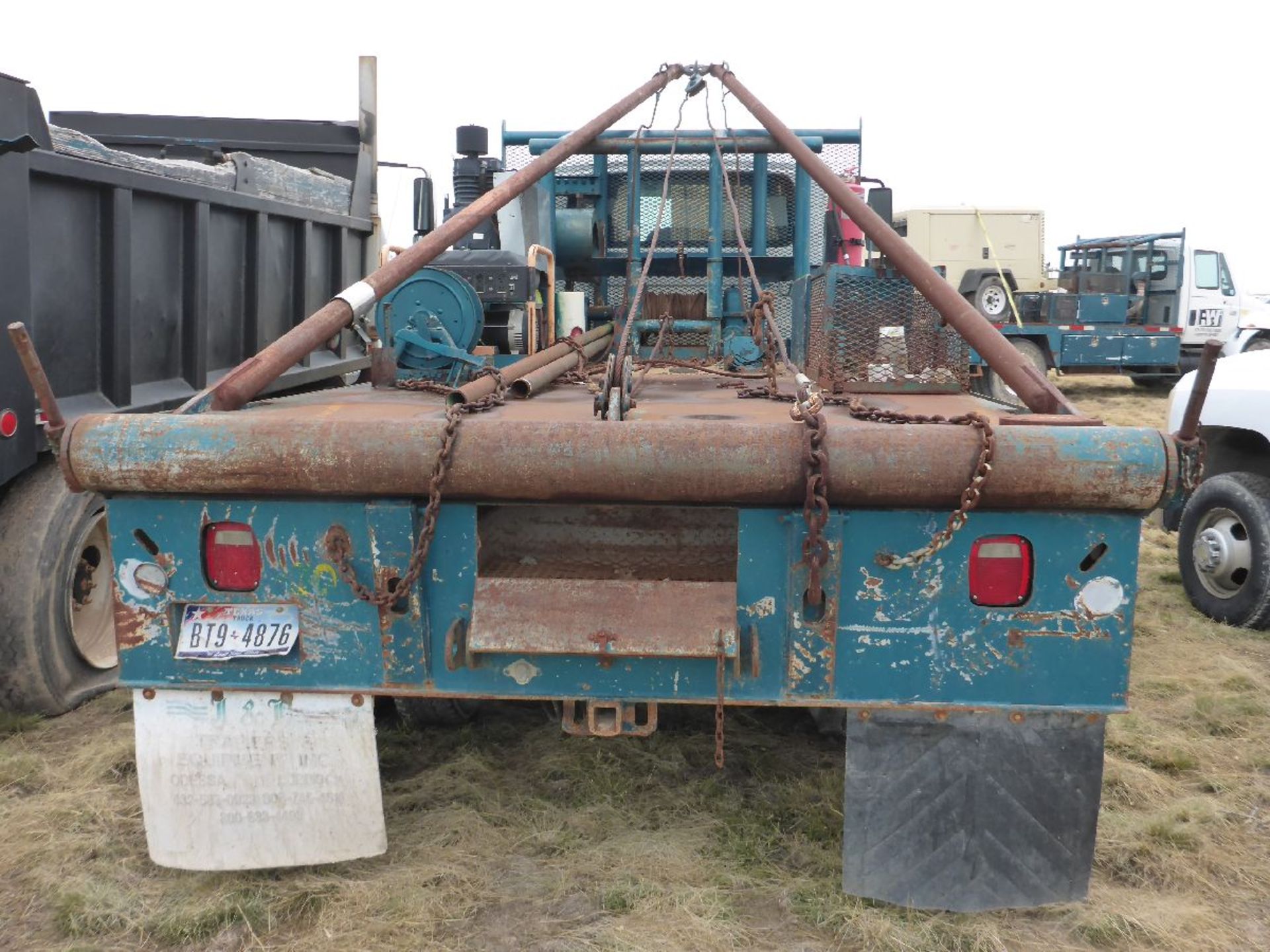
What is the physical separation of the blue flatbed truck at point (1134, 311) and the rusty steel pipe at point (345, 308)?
49.3 ft

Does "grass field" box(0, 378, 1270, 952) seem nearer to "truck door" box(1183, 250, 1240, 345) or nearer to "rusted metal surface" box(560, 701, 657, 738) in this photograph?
"rusted metal surface" box(560, 701, 657, 738)

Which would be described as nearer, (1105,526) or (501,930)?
(1105,526)

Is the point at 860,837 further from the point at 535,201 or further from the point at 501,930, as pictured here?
the point at 535,201

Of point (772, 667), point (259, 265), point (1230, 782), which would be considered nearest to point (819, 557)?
point (772, 667)

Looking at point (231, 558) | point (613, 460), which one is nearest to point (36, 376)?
point (231, 558)

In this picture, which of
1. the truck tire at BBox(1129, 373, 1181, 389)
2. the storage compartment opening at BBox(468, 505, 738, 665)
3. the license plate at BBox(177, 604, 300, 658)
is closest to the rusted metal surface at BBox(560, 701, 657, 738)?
the storage compartment opening at BBox(468, 505, 738, 665)

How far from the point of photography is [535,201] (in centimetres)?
503

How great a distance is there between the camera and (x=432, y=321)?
13.1 feet

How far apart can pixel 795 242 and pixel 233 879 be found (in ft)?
11.9

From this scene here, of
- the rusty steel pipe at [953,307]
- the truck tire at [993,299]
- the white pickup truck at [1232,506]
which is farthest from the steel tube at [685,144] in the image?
the truck tire at [993,299]

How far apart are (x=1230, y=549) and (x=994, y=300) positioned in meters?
14.5

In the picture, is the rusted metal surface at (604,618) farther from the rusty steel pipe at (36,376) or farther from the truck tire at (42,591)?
the truck tire at (42,591)

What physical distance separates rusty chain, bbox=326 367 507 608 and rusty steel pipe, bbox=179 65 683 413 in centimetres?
58

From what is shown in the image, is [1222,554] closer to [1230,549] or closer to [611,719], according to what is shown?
[1230,549]
